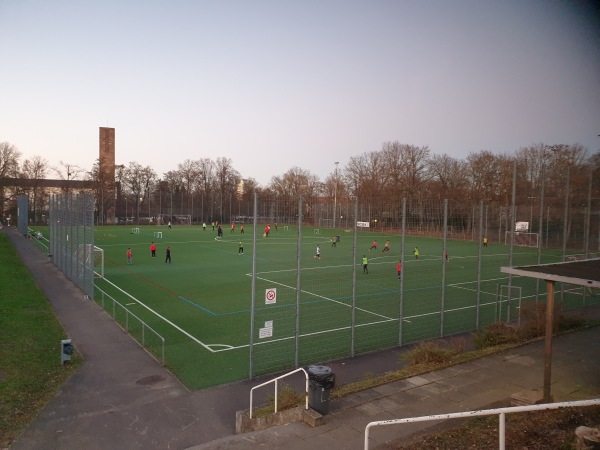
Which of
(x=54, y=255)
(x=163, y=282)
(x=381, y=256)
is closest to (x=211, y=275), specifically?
(x=163, y=282)

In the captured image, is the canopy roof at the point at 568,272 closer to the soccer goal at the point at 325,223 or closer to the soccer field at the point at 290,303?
the soccer field at the point at 290,303

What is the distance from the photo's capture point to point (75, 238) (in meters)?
26.9

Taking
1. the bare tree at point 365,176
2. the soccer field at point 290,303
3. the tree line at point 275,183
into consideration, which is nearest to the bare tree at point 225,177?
the tree line at point 275,183

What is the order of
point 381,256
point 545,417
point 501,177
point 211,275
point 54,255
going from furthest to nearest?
point 501,177
point 381,256
point 54,255
point 211,275
point 545,417

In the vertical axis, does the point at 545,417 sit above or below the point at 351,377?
above

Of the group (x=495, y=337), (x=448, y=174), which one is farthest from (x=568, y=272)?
(x=448, y=174)

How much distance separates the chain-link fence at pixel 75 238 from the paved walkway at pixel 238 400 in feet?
29.9

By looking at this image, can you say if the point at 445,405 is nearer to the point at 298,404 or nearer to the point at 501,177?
the point at 298,404

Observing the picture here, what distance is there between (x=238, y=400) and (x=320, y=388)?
352 cm

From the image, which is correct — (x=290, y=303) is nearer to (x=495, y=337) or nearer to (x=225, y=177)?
(x=495, y=337)

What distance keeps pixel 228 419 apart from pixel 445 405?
481cm


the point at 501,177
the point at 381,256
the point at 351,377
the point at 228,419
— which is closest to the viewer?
the point at 228,419

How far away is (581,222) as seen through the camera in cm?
2105

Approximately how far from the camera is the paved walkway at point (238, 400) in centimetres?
834
